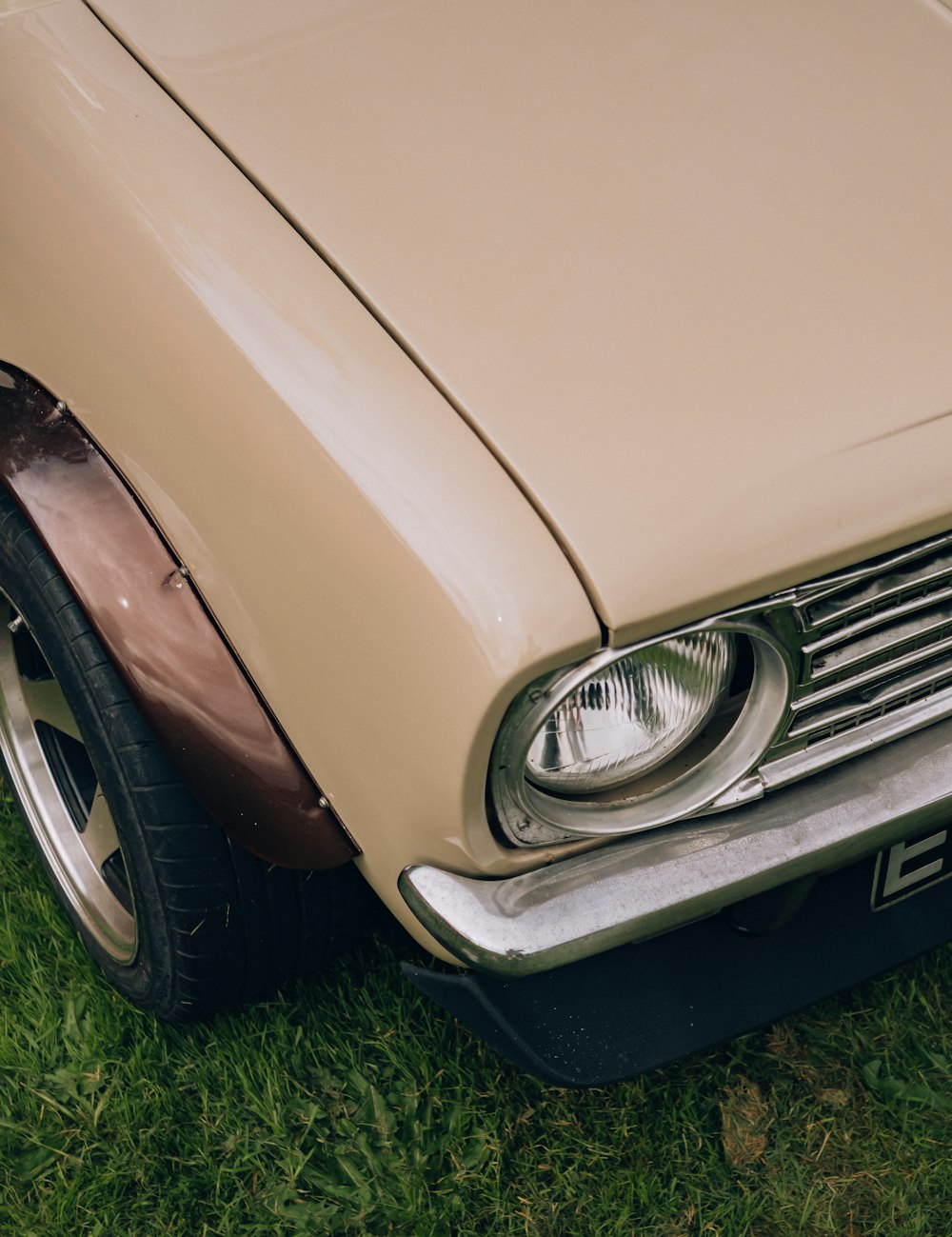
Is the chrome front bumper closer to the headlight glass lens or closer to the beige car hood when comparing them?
the headlight glass lens

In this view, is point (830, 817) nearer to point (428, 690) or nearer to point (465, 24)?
point (428, 690)

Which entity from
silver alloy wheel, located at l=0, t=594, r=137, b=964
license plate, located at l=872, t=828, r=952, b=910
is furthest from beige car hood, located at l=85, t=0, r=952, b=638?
silver alloy wheel, located at l=0, t=594, r=137, b=964

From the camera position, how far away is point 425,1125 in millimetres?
1896

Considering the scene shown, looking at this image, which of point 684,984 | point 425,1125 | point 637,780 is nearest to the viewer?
point 637,780

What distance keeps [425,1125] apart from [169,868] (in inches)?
23.9

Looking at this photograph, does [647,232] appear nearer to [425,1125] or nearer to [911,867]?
[911,867]

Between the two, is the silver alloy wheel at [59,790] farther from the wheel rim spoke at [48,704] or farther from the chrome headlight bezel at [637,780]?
the chrome headlight bezel at [637,780]

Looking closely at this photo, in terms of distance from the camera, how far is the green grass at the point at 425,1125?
1806 millimetres

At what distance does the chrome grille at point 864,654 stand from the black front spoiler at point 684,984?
31cm

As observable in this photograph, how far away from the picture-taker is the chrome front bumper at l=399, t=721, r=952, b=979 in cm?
132

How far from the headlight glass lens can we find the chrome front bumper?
0.10m

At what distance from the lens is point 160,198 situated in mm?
1439

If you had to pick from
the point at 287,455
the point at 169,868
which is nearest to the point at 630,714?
the point at 287,455

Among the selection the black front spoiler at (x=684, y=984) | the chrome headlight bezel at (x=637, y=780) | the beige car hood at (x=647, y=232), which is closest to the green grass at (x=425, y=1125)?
the black front spoiler at (x=684, y=984)
